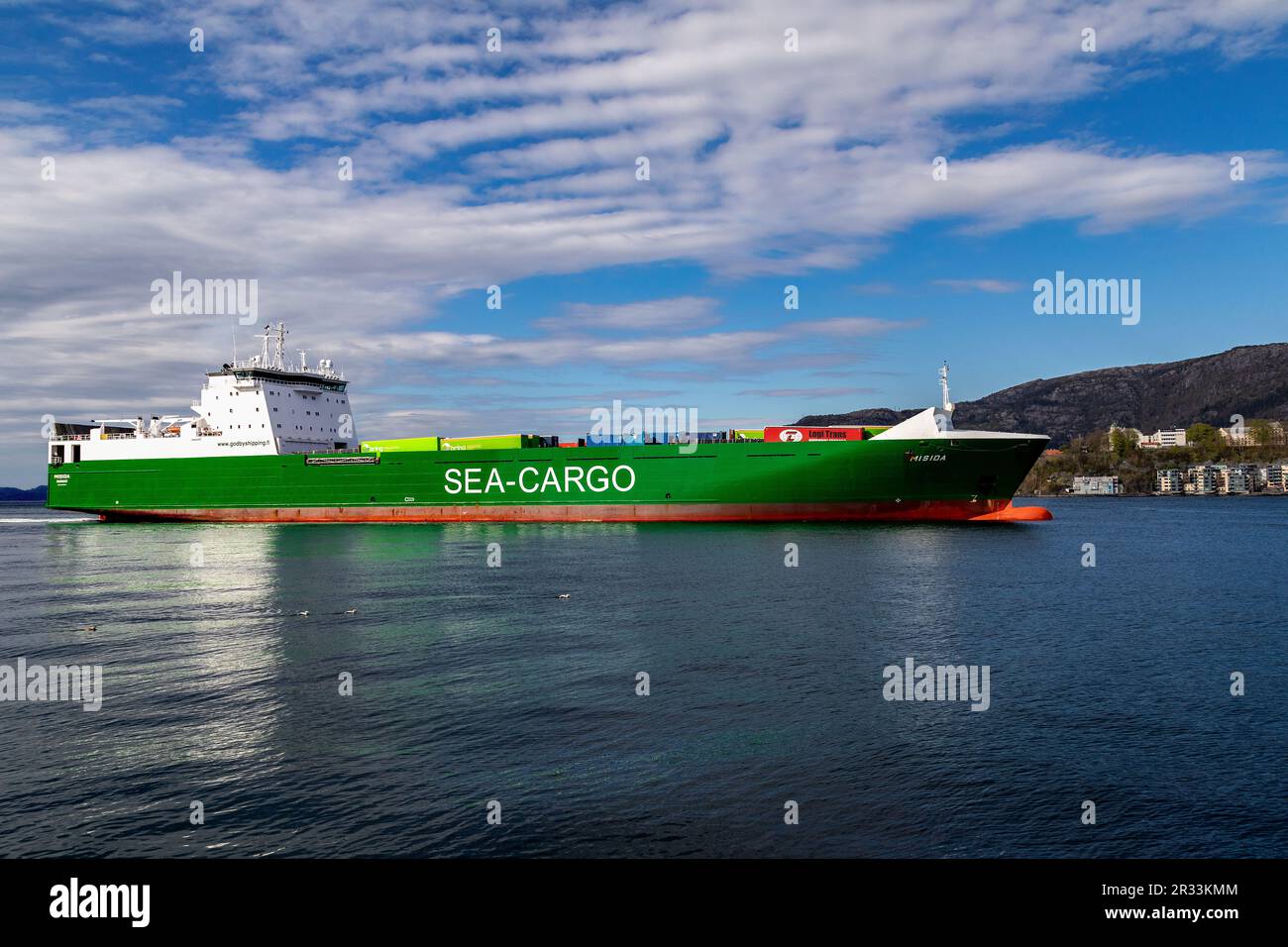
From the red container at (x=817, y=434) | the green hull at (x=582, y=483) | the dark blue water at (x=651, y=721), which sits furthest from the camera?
the red container at (x=817, y=434)

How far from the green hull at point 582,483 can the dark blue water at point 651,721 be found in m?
21.0

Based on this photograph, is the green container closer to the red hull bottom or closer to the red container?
the red hull bottom

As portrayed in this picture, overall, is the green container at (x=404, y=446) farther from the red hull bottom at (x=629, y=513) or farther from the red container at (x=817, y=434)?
the red container at (x=817, y=434)

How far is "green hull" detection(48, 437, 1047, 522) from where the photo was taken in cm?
5731

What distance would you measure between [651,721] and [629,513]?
157ft

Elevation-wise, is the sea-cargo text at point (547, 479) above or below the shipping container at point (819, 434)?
below

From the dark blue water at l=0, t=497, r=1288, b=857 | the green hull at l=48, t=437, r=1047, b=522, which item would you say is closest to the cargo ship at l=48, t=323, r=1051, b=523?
the green hull at l=48, t=437, r=1047, b=522

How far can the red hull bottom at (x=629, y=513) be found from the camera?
58.7 metres

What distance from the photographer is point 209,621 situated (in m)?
28.0

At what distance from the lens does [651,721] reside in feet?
55.3

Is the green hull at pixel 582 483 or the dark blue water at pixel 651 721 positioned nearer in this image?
the dark blue water at pixel 651 721

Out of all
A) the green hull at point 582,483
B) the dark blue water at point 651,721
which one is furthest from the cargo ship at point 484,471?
the dark blue water at point 651,721
